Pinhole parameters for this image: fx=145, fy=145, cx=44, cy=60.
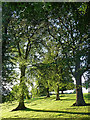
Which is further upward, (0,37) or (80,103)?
(0,37)

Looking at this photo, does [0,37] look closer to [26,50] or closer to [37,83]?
[37,83]

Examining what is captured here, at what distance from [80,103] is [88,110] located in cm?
172

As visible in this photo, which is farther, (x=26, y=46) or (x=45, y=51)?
(x=26, y=46)

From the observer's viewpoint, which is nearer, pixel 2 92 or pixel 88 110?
pixel 2 92

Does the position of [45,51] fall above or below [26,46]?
below

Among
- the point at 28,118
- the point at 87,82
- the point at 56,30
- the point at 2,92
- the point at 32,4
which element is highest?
the point at 56,30

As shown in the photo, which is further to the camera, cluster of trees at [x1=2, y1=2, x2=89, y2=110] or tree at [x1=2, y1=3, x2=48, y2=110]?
tree at [x1=2, y1=3, x2=48, y2=110]

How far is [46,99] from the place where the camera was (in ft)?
71.3

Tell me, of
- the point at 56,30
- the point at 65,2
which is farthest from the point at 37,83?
the point at 65,2

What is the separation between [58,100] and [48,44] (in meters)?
8.26

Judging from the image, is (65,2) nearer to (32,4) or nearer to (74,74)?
(32,4)

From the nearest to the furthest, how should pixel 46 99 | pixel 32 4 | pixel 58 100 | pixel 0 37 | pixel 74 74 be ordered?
pixel 32 4
pixel 0 37
pixel 74 74
pixel 58 100
pixel 46 99

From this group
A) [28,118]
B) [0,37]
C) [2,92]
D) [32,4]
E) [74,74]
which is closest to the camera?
[32,4]

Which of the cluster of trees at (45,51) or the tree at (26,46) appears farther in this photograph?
the tree at (26,46)
